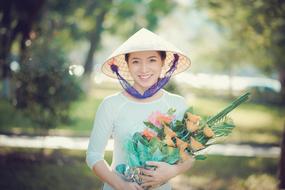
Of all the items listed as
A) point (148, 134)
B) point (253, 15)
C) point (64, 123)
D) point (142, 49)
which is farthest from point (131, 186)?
point (253, 15)

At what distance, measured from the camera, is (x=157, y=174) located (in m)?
2.63

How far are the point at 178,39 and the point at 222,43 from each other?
123ft

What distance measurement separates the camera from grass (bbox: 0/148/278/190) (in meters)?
7.57

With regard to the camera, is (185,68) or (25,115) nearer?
(185,68)

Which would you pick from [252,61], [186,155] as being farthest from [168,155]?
[252,61]

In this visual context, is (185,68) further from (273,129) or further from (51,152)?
(273,129)

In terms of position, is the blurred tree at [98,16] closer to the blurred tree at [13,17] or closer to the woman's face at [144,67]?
the blurred tree at [13,17]

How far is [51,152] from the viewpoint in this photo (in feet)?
33.1

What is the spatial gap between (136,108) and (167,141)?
0.34m

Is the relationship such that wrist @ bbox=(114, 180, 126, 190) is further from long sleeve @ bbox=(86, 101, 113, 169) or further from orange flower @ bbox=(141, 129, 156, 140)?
orange flower @ bbox=(141, 129, 156, 140)

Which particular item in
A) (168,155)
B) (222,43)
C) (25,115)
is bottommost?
(25,115)

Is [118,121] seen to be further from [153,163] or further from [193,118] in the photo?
[193,118]

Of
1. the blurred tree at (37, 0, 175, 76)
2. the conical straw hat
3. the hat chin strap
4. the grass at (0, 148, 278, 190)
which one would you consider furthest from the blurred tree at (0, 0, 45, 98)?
the hat chin strap

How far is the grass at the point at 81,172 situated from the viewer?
7.57m
